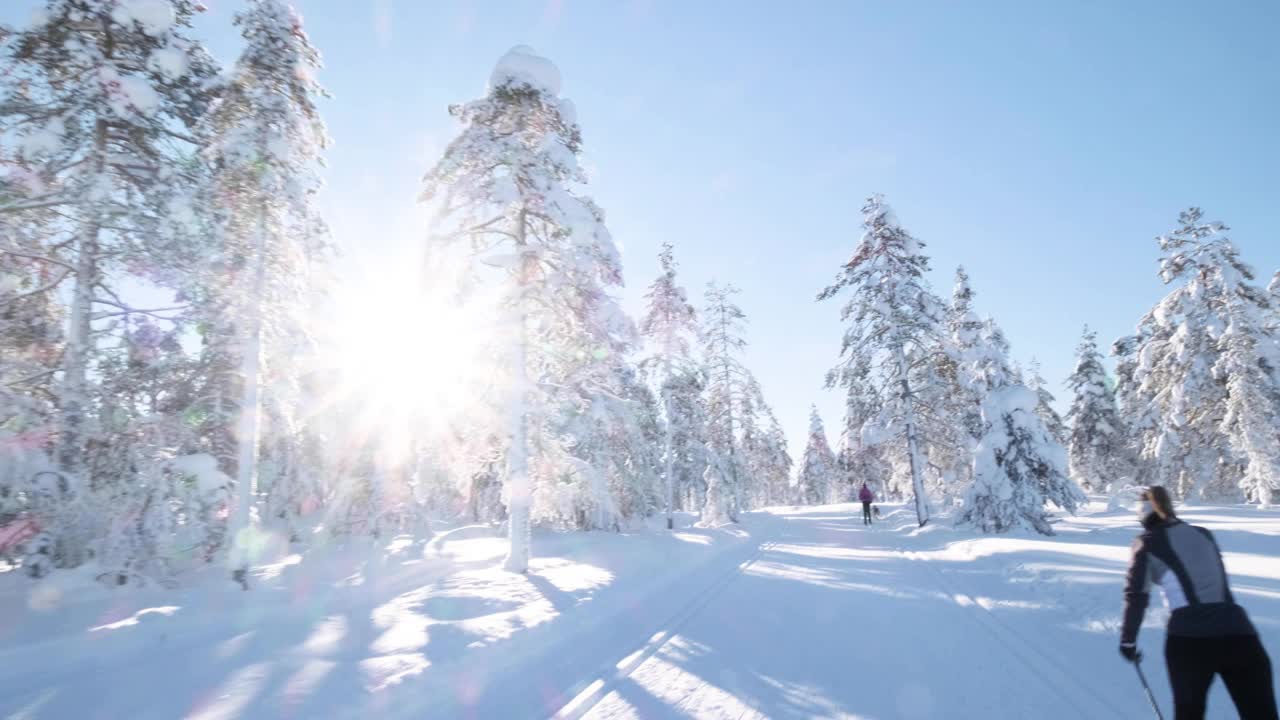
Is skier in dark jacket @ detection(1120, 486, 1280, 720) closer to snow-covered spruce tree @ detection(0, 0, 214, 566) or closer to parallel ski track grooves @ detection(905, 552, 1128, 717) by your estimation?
parallel ski track grooves @ detection(905, 552, 1128, 717)

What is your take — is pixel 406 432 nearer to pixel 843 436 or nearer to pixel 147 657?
pixel 147 657

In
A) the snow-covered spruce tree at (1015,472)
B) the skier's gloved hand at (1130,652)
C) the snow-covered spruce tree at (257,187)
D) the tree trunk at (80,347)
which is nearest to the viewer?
the skier's gloved hand at (1130,652)

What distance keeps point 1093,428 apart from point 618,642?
46.6 metres

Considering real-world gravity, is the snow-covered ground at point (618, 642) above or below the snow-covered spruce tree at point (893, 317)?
below

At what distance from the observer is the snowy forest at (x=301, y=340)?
11562mm

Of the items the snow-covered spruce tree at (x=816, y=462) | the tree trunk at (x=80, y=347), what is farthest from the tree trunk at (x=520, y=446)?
the snow-covered spruce tree at (x=816, y=462)

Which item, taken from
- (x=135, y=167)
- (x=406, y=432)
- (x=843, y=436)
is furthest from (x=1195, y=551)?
(x=843, y=436)

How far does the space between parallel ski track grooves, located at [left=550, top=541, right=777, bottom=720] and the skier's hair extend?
467cm

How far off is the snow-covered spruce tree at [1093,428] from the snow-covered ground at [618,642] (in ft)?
106

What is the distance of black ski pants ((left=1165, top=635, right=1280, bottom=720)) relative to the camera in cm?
339

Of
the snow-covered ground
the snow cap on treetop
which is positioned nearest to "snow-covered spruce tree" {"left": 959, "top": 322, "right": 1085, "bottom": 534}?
the snow-covered ground

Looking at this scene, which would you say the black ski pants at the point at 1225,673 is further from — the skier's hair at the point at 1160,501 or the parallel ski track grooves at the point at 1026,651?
the parallel ski track grooves at the point at 1026,651

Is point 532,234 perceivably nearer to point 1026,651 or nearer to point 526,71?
point 526,71

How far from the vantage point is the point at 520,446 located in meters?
14.6
